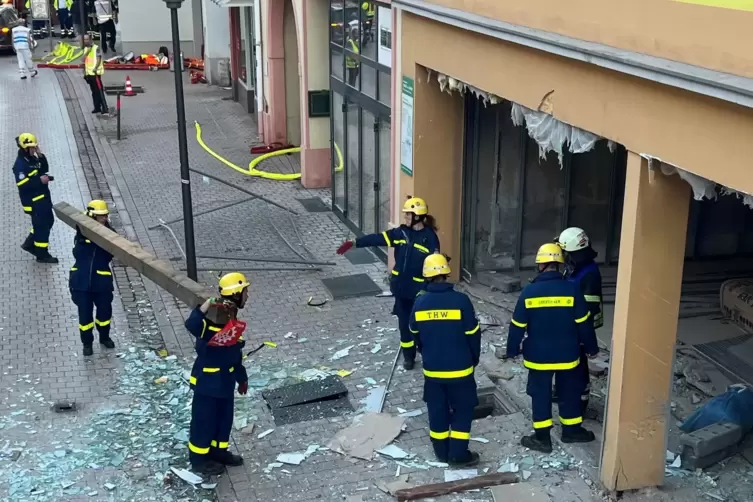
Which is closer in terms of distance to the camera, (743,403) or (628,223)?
(628,223)

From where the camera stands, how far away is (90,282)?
9539mm

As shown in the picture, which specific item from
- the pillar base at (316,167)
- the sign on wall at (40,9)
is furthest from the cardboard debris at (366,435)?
the sign on wall at (40,9)

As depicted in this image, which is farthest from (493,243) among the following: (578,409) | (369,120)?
(578,409)

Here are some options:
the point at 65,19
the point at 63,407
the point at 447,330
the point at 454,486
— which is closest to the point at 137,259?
the point at 63,407

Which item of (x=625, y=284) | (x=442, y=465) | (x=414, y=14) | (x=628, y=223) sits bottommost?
(x=442, y=465)

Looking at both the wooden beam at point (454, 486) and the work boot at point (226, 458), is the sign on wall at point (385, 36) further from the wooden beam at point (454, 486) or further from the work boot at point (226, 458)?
the wooden beam at point (454, 486)

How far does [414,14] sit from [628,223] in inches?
199

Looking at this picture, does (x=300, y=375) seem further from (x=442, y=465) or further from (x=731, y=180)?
(x=731, y=180)

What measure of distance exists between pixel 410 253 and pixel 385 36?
394cm

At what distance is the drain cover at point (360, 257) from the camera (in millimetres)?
12609

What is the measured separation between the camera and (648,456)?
688 centimetres

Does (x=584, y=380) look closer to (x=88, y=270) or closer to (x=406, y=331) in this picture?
(x=406, y=331)

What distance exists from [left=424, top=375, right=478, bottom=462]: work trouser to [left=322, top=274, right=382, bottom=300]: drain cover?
13.3ft

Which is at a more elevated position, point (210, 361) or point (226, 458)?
point (210, 361)
